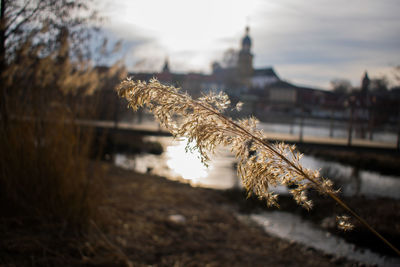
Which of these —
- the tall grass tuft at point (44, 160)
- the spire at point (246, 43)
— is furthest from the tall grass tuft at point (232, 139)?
the spire at point (246, 43)

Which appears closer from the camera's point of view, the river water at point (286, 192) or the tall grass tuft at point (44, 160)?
the tall grass tuft at point (44, 160)

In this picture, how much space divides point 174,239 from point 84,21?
8.68 ft

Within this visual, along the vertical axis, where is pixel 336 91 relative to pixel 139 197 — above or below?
above

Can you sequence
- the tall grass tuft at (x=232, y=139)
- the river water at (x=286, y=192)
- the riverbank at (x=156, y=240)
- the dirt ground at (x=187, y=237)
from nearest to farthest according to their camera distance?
the tall grass tuft at (x=232, y=139), the riverbank at (x=156, y=240), the dirt ground at (x=187, y=237), the river water at (x=286, y=192)

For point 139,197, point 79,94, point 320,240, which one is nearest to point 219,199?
point 139,197

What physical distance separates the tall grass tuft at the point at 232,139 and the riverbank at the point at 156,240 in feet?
6.27

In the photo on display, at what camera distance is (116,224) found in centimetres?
332

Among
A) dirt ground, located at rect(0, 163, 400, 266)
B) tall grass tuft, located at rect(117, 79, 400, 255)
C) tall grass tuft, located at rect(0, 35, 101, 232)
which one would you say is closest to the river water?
tall grass tuft, located at rect(117, 79, 400, 255)

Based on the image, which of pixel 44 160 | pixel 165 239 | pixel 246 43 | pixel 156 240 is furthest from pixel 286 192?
pixel 246 43

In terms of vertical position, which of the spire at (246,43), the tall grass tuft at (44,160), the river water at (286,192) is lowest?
the river water at (286,192)

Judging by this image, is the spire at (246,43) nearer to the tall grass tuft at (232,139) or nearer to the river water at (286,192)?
the river water at (286,192)

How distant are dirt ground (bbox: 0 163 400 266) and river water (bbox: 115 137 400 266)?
0.23 metres

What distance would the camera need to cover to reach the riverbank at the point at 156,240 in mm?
2350

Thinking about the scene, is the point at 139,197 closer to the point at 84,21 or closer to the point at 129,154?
the point at 84,21
